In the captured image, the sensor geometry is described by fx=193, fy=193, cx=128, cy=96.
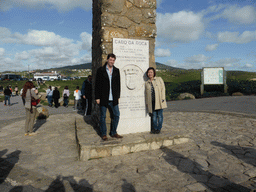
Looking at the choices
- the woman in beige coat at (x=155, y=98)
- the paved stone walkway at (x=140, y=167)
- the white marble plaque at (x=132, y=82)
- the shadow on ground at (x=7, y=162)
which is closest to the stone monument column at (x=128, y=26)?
the white marble plaque at (x=132, y=82)

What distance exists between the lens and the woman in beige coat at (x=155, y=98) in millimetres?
4754

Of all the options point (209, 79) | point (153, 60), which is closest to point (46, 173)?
point (153, 60)

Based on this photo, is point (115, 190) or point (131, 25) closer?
point (115, 190)

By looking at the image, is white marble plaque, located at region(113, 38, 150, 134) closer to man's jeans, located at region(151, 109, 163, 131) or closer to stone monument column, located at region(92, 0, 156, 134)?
stone monument column, located at region(92, 0, 156, 134)

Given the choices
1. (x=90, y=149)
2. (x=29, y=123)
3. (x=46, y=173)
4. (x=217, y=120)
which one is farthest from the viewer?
(x=217, y=120)

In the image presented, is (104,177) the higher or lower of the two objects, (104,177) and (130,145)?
the lower

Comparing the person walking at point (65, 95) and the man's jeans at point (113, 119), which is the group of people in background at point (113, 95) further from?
the person walking at point (65, 95)

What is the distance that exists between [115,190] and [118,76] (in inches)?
97.6

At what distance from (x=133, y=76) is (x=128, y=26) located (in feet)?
4.15

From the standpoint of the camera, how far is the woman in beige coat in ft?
15.6

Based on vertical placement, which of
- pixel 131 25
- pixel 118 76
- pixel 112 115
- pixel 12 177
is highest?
pixel 131 25

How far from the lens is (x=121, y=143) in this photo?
4.11m

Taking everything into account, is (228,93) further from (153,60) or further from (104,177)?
(104,177)

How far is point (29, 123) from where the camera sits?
5.95m
